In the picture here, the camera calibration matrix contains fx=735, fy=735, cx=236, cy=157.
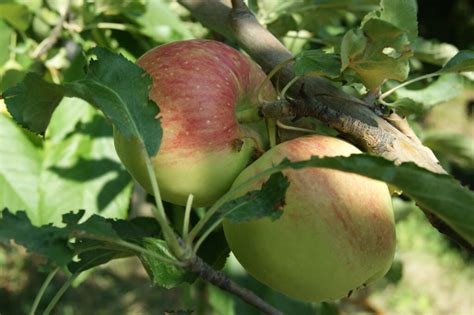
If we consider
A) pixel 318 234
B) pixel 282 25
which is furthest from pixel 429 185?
pixel 282 25

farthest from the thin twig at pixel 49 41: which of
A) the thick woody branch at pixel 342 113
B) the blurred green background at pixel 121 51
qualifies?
the thick woody branch at pixel 342 113

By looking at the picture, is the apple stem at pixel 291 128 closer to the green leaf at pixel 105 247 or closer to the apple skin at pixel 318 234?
the apple skin at pixel 318 234

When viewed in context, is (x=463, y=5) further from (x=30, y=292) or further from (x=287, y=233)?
(x=287, y=233)

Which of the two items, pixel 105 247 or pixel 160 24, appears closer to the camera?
pixel 105 247

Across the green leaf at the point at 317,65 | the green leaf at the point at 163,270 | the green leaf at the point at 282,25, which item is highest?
the green leaf at the point at 317,65

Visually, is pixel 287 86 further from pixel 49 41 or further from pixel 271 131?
pixel 49 41

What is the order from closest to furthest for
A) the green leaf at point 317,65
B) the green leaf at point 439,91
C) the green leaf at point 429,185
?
the green leaf at point 429,185 < the green leaf at point 317,65 < the green leaf at point 439,91
